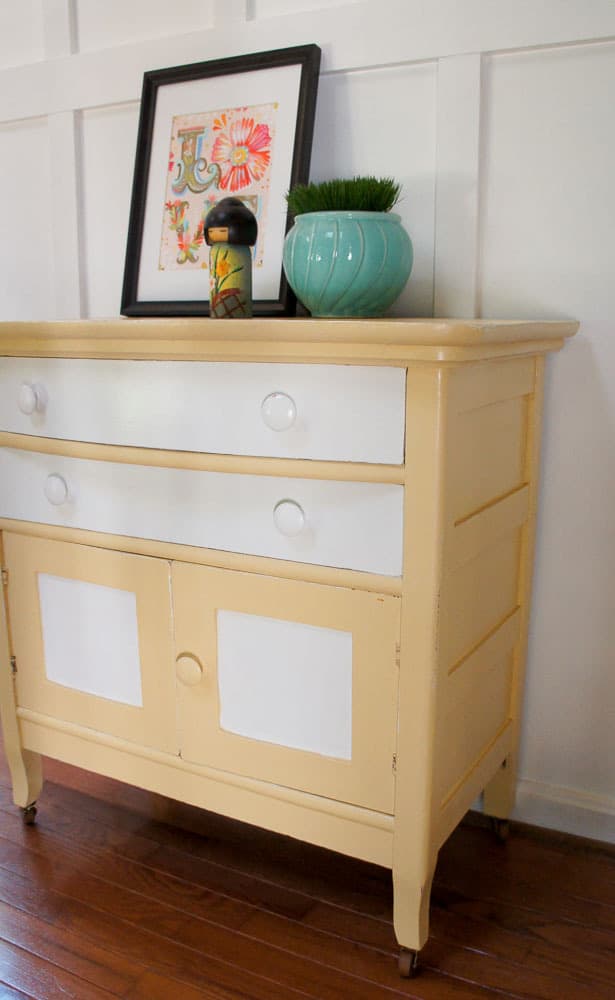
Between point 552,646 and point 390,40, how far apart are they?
3.51 feet

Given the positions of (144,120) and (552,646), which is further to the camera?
(144,120)

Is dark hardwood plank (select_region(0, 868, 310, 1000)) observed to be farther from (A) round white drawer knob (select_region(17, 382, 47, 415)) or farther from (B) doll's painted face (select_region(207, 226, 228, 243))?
(B) doll's painted face (select_region(207, 226, 228, 243))

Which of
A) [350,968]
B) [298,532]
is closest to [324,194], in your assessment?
[298,532]

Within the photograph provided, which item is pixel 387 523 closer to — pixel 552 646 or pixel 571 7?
pixel 552 646

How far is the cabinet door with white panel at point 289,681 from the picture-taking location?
3.65 ft

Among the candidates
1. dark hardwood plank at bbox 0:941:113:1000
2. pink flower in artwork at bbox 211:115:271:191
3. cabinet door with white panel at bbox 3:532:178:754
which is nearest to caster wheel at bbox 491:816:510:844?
cabinet door with white panel at bbox 3:532:178:754

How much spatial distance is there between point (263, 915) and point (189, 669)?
40 centimetres

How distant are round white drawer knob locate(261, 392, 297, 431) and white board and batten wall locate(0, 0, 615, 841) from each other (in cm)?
50

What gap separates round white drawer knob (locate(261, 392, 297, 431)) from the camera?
107 cm

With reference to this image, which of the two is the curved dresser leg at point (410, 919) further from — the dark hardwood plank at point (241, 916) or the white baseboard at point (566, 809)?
the white baseboard at point (566, 809)

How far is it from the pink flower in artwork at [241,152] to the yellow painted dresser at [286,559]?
0.52 meters

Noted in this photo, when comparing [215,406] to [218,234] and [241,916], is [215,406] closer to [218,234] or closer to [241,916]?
[218,234]

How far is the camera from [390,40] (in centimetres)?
141

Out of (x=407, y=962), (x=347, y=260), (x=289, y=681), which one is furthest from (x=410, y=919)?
(x=347, y=260)
